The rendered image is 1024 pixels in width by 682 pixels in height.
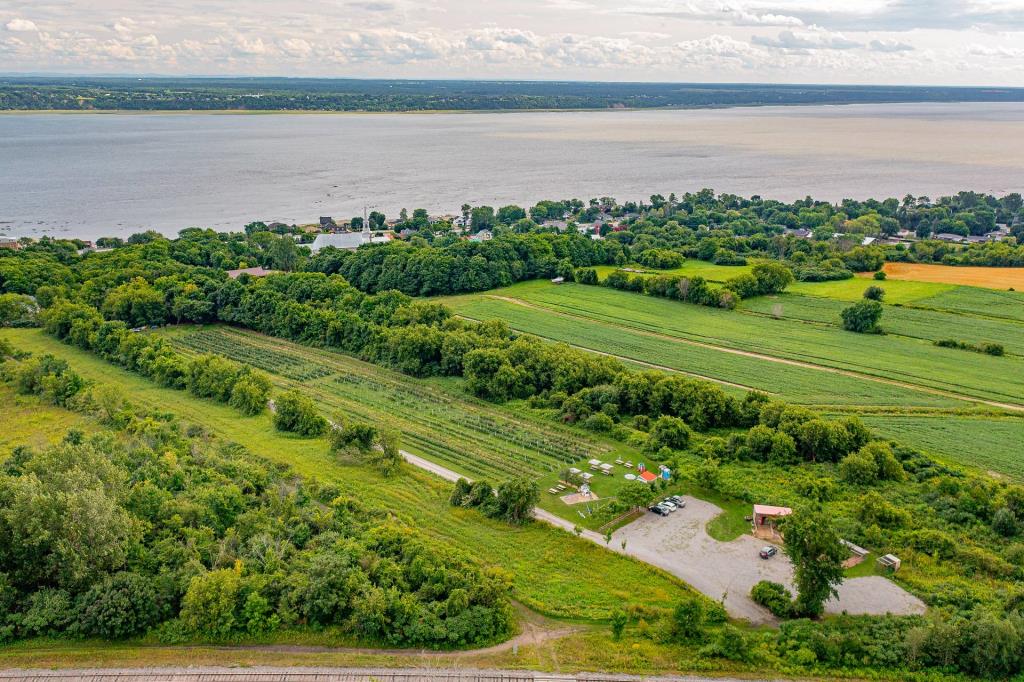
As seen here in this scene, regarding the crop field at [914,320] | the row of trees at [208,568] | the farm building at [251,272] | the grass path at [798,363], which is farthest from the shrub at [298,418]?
the crop field at [914,320]

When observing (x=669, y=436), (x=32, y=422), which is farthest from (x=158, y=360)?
(x=669, y=436)

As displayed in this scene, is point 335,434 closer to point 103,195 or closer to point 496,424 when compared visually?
point 496,424

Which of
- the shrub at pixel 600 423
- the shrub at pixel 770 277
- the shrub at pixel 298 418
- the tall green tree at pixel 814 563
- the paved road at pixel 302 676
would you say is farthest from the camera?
the shrub at pixel 770 277

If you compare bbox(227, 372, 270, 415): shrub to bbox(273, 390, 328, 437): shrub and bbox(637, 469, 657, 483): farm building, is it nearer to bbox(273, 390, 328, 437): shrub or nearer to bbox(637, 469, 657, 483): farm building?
bbox(273, 390, 328, 437): shrub

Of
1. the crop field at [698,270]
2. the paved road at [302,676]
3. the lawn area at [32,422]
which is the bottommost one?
the lawn area at [32,422]

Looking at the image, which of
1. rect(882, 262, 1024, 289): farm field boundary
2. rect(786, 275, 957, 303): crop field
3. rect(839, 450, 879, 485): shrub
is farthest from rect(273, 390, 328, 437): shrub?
rect(882, 262, 1024, 289): farm field boundary

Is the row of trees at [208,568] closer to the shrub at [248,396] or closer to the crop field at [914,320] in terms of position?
the shrub at [248,396]

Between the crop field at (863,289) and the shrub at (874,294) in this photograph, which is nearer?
the shrub at (874,294)
